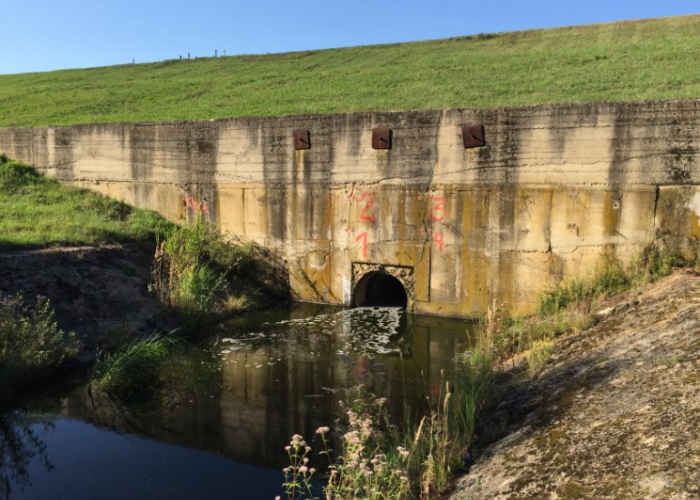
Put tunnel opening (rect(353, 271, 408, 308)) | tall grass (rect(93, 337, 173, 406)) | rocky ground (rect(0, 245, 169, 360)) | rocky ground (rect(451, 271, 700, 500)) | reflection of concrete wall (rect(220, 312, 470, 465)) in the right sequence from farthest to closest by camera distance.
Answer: tunnel opening (rect(353, 271, 408, 308)) → rocky ground (rect(0, 245, 169, 360)) → tall grass (rect(93, 337, 173, 406)) → reflection of concrete wall (rect(220, 312, 470, 465)) → rocky ground (rect(451, 271, 700, 500))

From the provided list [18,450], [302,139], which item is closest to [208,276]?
[302,139]

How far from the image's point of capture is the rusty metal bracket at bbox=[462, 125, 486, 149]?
960cm

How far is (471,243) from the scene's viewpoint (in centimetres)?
995

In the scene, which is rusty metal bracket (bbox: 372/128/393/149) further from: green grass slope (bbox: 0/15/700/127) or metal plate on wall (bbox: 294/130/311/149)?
green grass slope (bbox: 0/15/700/127)

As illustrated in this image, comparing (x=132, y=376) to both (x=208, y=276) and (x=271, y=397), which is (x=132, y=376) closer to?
Result: (x=271, y=397)

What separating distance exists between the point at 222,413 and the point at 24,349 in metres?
2.64

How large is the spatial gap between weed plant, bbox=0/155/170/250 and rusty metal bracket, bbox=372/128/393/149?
475cm

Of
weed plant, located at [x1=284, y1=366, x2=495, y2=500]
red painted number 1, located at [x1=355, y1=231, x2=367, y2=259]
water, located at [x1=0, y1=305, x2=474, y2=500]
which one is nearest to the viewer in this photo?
weed plant, located at [x1=284, y1=366, x2=495, y2=500]

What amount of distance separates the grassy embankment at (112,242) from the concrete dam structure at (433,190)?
0.60m

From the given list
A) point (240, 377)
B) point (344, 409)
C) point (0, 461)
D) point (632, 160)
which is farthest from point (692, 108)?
point (0, 461)

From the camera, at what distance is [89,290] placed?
941cm

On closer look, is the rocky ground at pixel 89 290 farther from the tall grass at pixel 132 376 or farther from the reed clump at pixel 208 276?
the tall grass at pixel 132 376

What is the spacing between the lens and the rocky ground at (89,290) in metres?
8.56

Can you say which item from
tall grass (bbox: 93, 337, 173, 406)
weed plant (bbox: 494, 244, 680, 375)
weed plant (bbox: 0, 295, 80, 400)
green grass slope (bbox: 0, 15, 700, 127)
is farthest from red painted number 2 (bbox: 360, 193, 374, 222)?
weed plant (bbox: 0, 295, 80, 400)
